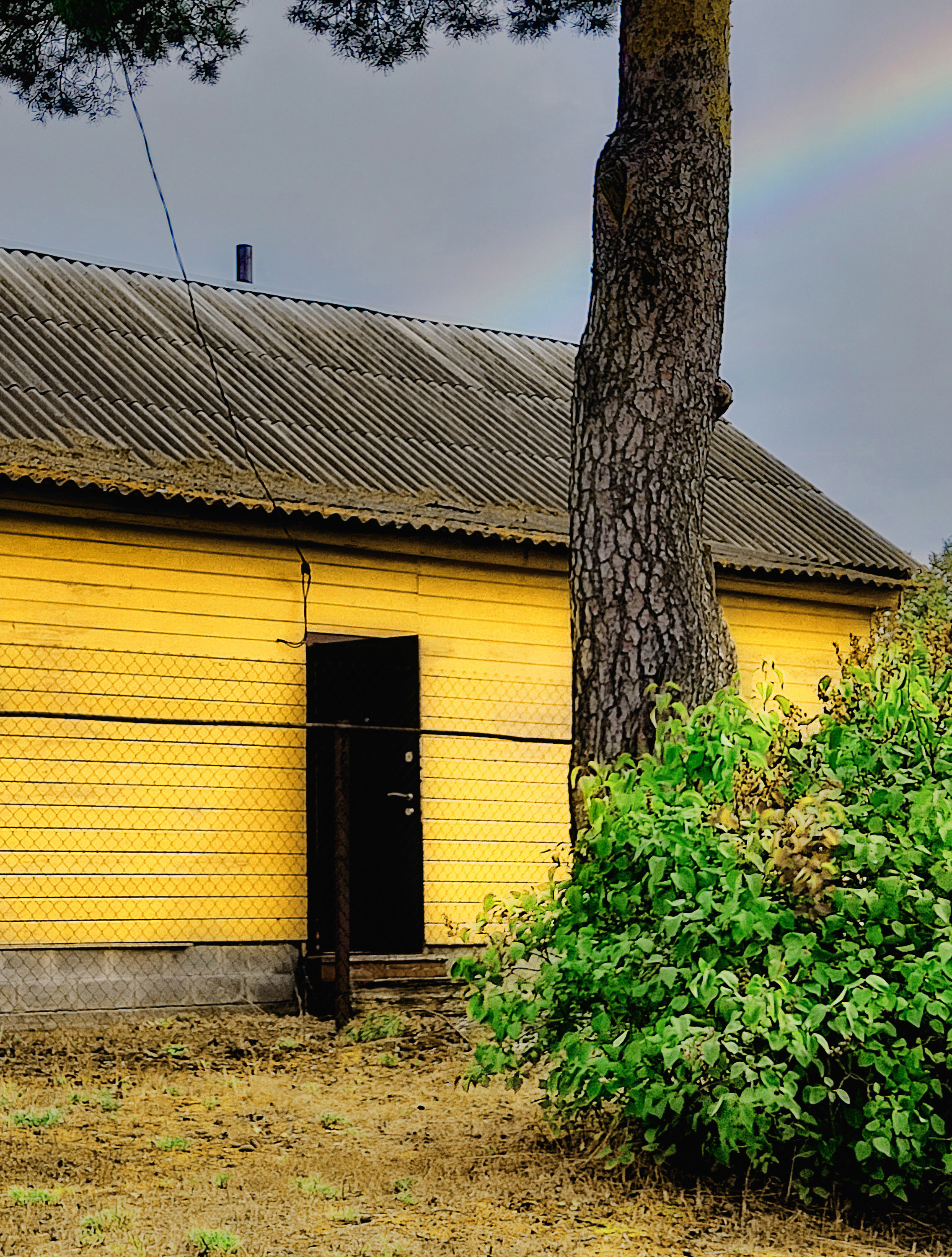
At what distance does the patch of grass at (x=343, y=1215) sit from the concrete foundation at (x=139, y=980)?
15.9ft

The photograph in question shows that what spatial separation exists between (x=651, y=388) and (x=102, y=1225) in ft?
14.4

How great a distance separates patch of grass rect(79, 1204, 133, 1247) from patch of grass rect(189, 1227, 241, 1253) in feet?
0.84

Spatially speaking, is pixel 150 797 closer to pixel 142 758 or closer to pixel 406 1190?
pixel 142 758

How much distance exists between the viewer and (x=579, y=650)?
277 inches

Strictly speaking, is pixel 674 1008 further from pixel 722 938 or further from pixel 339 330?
pixel 339 330

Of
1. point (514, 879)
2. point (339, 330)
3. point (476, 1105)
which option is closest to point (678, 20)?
point (476, 1105)

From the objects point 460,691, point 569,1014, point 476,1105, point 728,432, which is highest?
point 728,432

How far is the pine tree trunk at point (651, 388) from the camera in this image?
6.90 meters

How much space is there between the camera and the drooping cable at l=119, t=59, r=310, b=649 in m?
9.73

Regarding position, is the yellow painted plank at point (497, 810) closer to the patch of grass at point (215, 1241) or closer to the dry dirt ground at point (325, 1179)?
the dry dirt ground at point (325, 1179)

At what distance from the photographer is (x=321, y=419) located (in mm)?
12320

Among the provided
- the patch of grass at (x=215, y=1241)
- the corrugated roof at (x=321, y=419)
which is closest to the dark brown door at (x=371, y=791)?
the corrugated roof at (x=321, y=419)

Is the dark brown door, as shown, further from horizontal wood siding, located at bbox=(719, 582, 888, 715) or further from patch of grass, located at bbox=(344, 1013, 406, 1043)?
horizontal wood siding, located at bbox=(719, 582, 888, 715)

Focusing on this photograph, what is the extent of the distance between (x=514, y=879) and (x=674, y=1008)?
6484 millimetres
